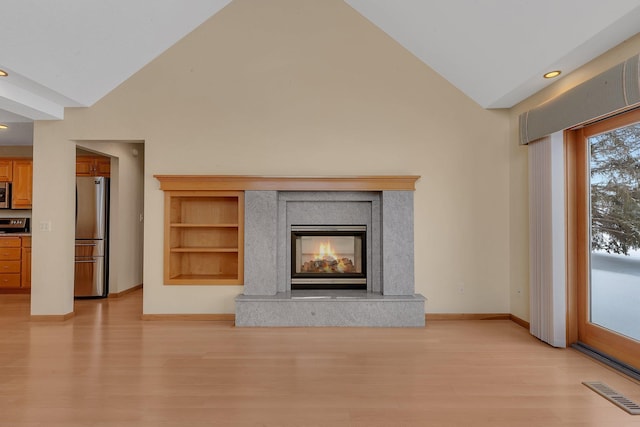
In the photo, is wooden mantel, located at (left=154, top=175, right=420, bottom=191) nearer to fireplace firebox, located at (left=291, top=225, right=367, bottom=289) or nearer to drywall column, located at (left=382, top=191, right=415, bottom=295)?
drywall column, located at (left=382, top=191, right=415, bottom=295)

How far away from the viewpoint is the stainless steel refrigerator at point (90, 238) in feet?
18.4

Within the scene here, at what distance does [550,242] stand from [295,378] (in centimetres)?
265

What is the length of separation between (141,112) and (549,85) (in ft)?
14.4

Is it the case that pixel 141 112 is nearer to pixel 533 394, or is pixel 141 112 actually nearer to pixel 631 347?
pixel 533 394

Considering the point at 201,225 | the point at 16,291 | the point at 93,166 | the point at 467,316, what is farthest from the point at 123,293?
the point at 467,316

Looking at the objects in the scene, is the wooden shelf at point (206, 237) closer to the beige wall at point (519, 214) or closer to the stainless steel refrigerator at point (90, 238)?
the stainless steel refrigerator at point (90, 238)

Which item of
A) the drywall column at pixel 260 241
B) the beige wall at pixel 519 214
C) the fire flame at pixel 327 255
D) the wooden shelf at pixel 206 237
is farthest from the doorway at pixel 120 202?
the beige wall at pixel 519 214

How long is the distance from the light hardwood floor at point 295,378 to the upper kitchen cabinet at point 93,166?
99.1 inches

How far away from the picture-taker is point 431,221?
14.6 feet

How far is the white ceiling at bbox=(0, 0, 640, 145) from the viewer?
279 centimetres

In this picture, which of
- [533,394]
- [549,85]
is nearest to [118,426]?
[533,394]

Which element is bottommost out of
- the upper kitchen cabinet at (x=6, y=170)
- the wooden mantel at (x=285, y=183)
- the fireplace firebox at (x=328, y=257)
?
the fireplace firebox at (x=328, y=257)

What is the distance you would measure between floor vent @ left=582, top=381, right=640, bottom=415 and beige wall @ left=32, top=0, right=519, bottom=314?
1.77 metres

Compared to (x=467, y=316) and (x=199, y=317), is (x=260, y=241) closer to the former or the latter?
(x=199, y=317)
